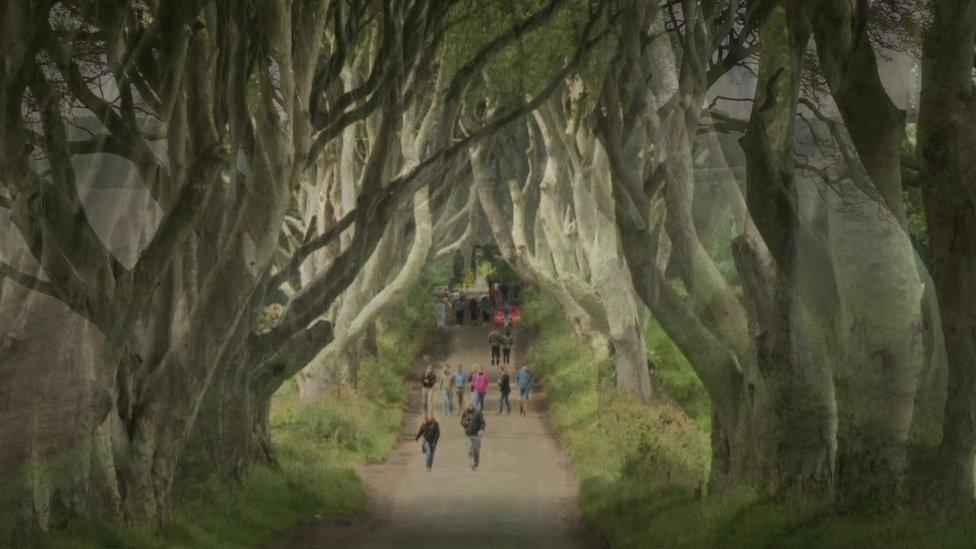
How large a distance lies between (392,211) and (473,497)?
5527 millimetres

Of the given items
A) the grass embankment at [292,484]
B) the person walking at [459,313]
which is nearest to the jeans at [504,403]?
the grass embankment at [292,484]

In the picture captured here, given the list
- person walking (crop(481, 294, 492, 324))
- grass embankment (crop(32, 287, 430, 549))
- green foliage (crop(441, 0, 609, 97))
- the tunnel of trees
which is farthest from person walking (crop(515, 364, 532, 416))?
person walking (crop(481, 294, 492, 324))

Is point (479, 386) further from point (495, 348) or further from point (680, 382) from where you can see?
point (495, 348)

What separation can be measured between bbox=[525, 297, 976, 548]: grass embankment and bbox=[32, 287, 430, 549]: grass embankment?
3276 mm

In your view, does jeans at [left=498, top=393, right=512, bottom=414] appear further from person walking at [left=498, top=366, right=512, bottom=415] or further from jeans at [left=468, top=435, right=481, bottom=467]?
jeans at [left=468, top=435, right=481, bottom=467]

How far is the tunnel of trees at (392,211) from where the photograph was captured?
11453 millimetres

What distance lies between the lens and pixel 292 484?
811 inches

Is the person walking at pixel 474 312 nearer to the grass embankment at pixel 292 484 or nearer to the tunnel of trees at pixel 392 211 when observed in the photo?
the grass embankment at pixel 292 484

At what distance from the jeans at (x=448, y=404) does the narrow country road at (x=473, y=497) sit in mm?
586

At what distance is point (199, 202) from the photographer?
1336cm

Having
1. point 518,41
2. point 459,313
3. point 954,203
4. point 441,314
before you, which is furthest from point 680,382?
point 954,203

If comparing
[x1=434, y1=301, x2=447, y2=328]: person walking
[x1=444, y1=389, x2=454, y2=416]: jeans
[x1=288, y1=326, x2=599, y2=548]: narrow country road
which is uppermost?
[x1=434, y1=301, x2=447, y2=328]: person walking

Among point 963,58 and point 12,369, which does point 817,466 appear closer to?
point 963,58

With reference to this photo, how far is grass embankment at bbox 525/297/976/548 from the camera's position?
37.5ft
